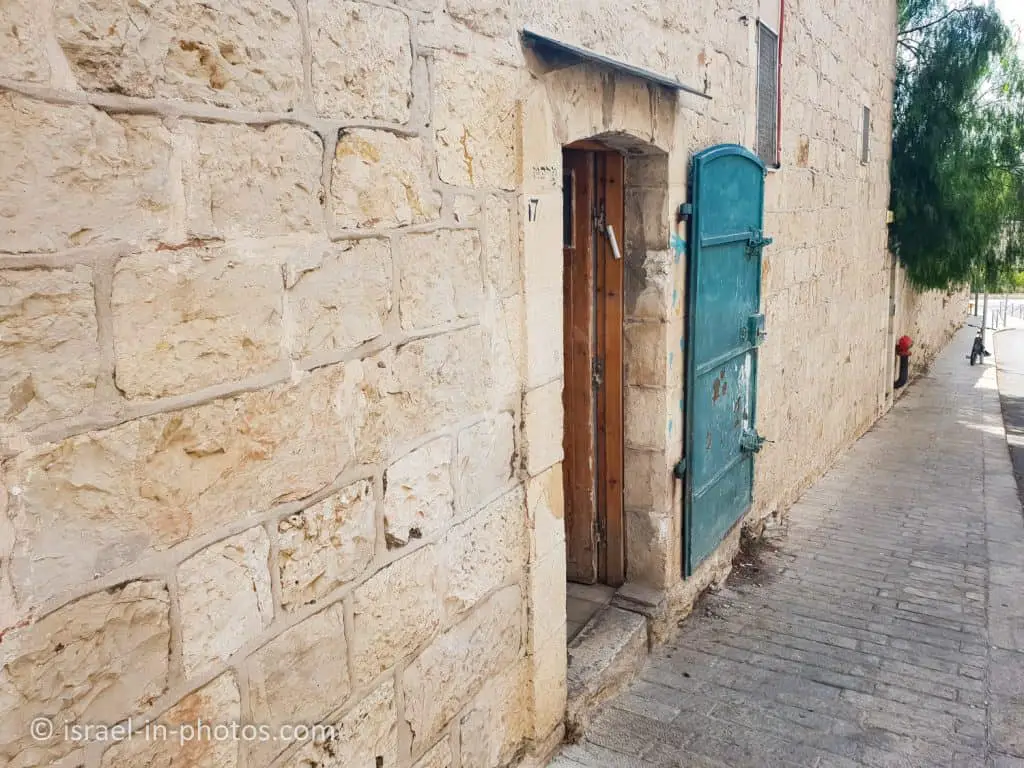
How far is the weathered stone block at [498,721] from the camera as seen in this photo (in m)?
2.77

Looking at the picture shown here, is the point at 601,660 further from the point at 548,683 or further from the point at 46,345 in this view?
the point at 46,345

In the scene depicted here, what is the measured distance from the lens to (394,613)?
7.71ft

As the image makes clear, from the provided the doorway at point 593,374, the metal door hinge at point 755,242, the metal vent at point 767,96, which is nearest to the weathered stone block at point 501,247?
the doorway at point 593,374

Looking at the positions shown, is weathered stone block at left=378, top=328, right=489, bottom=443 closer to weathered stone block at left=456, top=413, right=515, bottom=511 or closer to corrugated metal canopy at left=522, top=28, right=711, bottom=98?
weathered stone block at left=456, top=413, right=515, bottom=511

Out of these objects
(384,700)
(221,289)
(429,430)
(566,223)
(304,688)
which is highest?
(566,223)

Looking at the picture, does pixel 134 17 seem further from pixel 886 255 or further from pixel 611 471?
pixel 886 255

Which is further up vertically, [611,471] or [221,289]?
[221,289]

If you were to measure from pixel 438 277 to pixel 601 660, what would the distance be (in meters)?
2.13

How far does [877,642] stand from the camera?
4438 mm

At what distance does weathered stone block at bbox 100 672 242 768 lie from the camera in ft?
5.40

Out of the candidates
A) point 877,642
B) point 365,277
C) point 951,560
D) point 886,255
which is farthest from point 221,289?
point 886,255

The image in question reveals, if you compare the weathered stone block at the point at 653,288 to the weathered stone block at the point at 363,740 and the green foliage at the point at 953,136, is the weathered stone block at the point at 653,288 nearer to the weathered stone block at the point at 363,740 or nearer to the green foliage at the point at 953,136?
the weathered stone block at the point at 363,740

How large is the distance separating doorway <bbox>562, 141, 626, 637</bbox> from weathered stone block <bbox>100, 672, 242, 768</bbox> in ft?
7.66

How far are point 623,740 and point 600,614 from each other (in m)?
0.72
